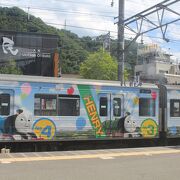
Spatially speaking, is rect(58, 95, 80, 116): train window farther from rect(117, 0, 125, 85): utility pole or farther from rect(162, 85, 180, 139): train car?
rect(117, 0, 125, 85): utility pole

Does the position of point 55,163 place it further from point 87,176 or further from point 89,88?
point 89,88

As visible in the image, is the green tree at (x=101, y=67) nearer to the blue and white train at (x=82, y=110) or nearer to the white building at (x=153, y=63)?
the white building at (x=153, y=63)

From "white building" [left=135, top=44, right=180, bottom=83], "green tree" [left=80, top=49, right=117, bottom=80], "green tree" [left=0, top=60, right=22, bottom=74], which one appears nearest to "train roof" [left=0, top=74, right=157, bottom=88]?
"green tree" [left=0, top=60, right=22, bottom=74]

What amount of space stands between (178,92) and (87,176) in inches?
457

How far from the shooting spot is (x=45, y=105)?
17.4 m

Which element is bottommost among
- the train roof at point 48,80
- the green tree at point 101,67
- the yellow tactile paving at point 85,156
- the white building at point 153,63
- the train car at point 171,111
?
the yellow tactile paving at point 85,156

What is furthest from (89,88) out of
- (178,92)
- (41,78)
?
(178,92)

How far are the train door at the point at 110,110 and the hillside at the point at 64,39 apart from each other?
26787mm

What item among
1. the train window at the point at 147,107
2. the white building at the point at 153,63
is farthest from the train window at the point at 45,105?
the white building at the point at 153,63

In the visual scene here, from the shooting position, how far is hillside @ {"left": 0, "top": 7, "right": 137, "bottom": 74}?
5769 cm

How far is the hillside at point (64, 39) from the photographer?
57.7 meters

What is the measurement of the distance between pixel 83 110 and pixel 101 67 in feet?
108

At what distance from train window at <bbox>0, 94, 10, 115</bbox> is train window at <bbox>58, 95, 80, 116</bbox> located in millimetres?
2165

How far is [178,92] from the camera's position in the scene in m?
21.2
